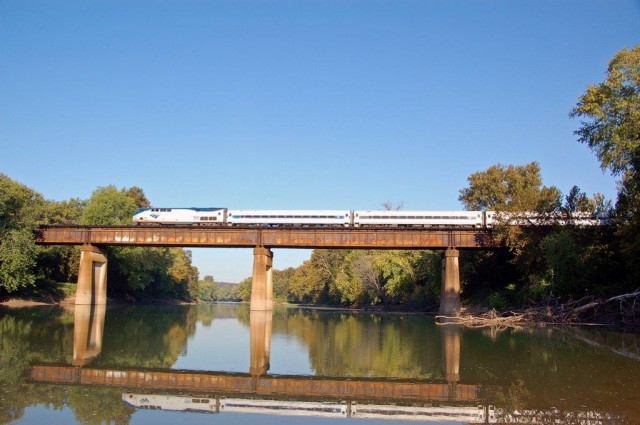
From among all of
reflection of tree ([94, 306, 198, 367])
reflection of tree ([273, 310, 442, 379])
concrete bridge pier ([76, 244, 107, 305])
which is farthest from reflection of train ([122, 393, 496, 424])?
concrete bridge pier ([76, 244, 107, 305])

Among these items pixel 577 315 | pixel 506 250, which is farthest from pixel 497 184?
pixel 577 315

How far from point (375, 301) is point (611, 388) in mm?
65983

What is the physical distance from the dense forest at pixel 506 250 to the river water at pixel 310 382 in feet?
60.9

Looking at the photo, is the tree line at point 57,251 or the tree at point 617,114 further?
the tree line at point 57,251

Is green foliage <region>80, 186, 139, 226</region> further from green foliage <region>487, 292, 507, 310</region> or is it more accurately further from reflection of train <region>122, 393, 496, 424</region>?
reflection of train <region>122, 393, 496, 424</region>

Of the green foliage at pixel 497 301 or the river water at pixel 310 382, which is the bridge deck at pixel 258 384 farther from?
the green foliage at pixel 497 301

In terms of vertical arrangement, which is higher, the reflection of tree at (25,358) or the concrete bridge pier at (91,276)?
the concrete bridge pier at (91,276)

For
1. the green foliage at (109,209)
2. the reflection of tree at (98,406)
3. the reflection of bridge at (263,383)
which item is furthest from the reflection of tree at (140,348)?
the green foliage at (109,209)

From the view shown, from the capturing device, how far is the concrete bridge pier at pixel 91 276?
54.0m

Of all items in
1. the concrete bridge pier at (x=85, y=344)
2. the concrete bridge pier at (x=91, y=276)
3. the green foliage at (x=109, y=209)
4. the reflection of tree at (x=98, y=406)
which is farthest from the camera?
the green foliage at (x=109, y=209)

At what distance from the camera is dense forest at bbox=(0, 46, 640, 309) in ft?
126

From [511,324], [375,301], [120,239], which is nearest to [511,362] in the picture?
[511,324]

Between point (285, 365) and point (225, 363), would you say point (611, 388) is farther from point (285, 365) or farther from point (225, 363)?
point (225, 363)

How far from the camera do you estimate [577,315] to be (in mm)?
37688
